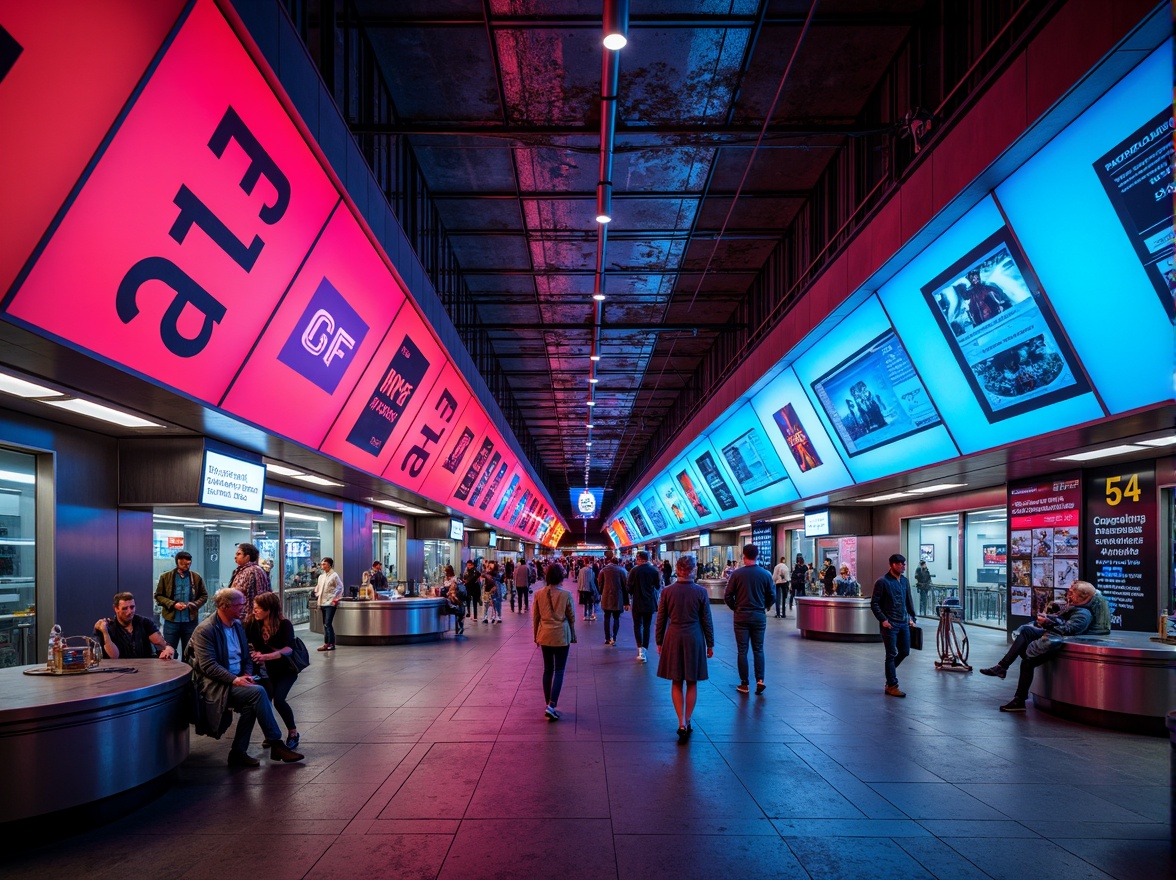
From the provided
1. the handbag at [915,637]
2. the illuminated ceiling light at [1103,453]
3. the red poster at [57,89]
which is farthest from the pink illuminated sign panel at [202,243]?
the illuminated ceiling light at [1103,453]

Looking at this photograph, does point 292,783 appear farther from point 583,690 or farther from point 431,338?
point 431,338

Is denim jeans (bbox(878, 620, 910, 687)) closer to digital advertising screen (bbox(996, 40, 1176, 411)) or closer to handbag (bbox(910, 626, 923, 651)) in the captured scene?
handbag (bbox(910, 626, 923, 651))

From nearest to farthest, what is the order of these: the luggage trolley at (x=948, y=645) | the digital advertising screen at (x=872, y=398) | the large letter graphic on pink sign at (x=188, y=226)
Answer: the large letter graphic on pink sign at (x=188, y=226)
the luggage trolley at (x=948, y=645)
the digital advertising screen at (x=872, y=398)

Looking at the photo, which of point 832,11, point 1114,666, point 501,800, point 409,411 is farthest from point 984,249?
point 409,411

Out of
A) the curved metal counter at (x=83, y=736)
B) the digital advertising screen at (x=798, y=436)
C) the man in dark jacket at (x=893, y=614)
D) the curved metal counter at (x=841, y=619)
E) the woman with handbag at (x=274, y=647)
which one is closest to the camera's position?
the curved metal counter at (x=83, y=736)

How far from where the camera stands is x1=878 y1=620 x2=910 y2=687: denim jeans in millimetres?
9469

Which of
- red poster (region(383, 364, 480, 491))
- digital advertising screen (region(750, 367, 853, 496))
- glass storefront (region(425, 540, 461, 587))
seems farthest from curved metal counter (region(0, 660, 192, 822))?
glass storefront (region(425, 540, 461, 587))

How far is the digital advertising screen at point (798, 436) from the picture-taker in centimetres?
1612

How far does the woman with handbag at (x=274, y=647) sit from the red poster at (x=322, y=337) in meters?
2.42

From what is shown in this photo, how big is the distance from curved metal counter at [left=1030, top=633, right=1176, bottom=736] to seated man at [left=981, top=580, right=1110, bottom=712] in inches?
4.2

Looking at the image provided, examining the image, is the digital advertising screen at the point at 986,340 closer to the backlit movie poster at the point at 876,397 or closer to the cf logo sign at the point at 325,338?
the backlit movie poster at the point at 876,397

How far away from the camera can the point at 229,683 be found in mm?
6262

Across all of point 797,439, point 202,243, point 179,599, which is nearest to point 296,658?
point 179,599

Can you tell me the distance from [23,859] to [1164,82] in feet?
30.7
